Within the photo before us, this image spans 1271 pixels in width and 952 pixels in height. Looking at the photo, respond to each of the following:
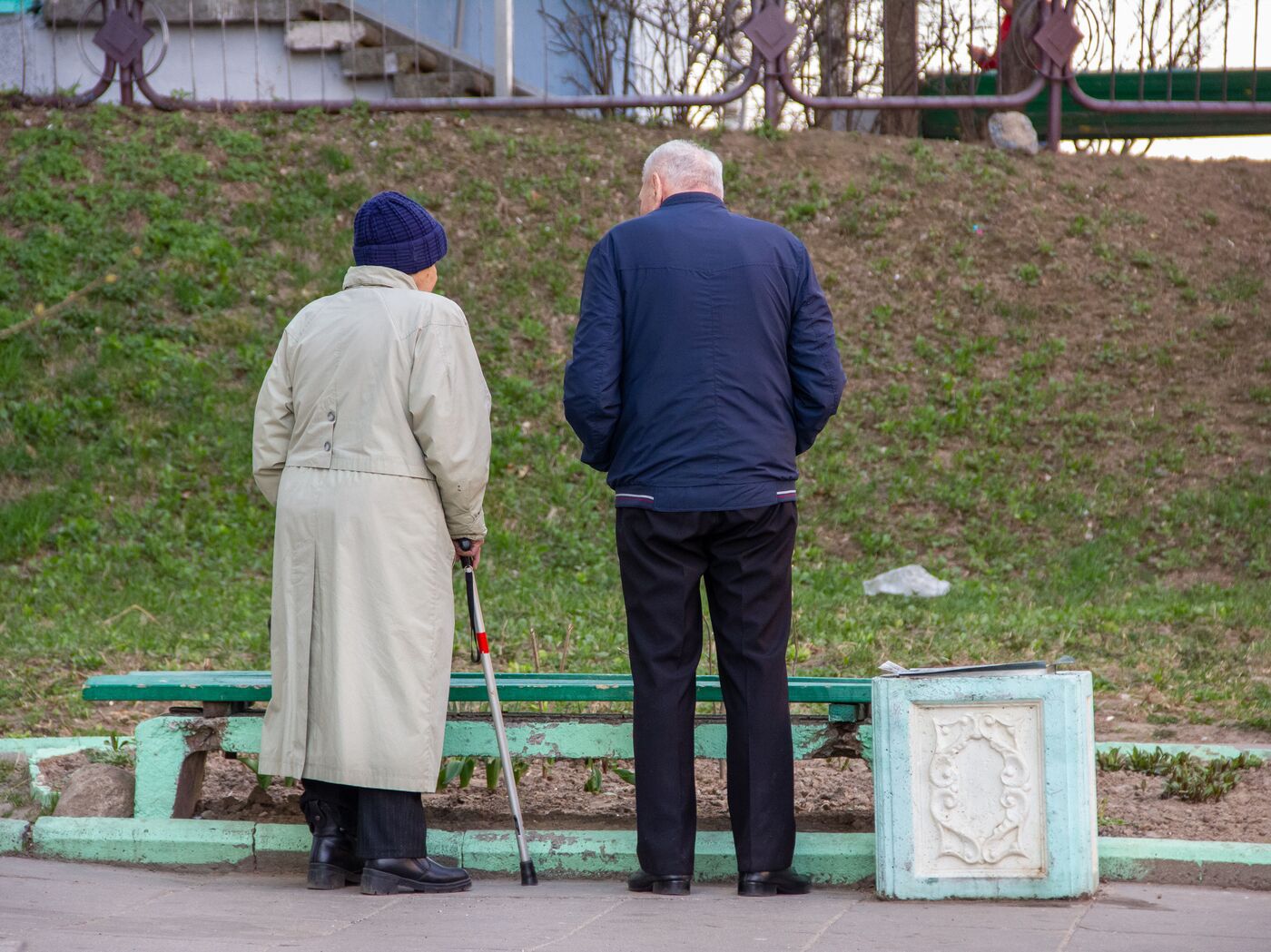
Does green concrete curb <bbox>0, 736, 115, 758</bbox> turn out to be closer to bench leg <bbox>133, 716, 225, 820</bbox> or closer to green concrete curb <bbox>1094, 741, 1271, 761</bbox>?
bench leg <bbox>133, 716, 225, 820</bbox>

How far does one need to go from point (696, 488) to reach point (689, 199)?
2.66 ft

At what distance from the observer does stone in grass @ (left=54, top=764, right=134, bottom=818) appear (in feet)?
14.3

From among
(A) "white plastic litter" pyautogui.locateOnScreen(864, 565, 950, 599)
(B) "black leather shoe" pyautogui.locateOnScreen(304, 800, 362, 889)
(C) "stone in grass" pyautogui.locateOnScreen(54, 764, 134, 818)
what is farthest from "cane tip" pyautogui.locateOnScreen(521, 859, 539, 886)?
(A) "white plastic litter" pyautogui.locateOnScreen(864, 565, 950, 599)

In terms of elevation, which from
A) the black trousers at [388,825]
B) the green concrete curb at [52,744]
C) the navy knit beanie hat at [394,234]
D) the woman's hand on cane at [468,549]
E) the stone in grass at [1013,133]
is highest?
the stone in grass at [1013,133]

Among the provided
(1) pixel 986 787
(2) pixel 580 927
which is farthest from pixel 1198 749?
(2) pixel 580 927

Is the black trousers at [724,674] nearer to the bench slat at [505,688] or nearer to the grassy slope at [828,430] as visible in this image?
the bench slat at [505,688]

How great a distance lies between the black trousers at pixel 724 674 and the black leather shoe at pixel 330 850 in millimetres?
797

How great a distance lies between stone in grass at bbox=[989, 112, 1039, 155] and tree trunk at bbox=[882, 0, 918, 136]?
2.39 feet

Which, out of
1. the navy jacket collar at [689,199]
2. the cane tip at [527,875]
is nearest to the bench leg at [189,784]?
the cane tip at [527,875]

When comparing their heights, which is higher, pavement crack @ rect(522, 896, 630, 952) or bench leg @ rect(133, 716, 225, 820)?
bench leg @ rect(133, 716, 225, 820)

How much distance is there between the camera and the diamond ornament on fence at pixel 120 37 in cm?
1078

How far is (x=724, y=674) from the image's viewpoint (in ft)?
12.5

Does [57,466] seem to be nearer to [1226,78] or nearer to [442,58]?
[442,58]

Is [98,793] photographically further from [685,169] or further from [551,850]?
[685,169]
